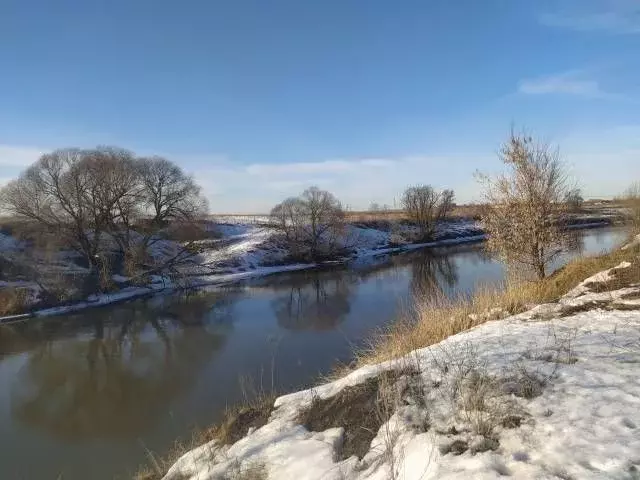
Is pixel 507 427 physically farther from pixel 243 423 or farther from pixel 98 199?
pixel 98 199

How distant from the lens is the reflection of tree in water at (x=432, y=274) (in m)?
23.9

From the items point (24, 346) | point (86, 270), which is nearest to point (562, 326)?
point (24, 346)

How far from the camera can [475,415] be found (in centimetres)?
385

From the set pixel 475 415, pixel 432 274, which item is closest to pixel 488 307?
pixel 475 415

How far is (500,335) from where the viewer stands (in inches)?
239

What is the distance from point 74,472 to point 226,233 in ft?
125

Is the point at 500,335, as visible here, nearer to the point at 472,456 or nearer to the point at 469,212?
the point at 472,456

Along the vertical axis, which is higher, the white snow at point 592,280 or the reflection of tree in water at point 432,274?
the white snow at point 592,280

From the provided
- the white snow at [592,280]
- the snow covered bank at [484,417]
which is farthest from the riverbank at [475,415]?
the white snow at [592,280]

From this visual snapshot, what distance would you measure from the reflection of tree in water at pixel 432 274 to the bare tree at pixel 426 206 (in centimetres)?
1304

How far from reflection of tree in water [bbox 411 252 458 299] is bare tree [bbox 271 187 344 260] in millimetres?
8464

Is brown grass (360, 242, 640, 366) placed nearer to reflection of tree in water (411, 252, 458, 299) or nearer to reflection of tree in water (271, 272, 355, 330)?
reflection of tree in water (271, 272, 355, 330)

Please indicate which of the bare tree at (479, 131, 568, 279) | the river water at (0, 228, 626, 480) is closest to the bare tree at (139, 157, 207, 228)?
the river water at (0, 228, 626, 480)

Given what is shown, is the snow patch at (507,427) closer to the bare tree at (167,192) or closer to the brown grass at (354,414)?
the brown grass at (354,414)
